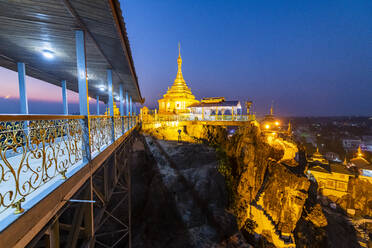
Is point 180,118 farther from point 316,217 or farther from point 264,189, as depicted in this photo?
point 316,217

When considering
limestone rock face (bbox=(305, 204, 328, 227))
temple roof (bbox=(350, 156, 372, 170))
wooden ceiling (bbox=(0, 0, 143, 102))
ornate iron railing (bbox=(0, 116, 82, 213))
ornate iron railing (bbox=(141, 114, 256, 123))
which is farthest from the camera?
temple roof (bbox=(350, 156, 372, 170))

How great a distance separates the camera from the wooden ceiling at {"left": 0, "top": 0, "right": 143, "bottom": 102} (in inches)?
113

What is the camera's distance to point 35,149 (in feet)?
7.47

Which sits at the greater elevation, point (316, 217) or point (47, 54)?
point (47, 54)

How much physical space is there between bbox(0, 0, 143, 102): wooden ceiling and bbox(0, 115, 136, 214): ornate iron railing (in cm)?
223

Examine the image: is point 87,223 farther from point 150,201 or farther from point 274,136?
point 274,136

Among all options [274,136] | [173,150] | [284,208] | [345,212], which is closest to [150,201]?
[173,150]

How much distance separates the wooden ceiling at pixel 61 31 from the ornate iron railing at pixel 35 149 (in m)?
2.23

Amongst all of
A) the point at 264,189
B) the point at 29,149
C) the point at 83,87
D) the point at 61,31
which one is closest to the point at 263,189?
the point at 264,189

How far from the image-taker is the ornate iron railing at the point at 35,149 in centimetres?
162

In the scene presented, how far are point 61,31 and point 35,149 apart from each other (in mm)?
3281

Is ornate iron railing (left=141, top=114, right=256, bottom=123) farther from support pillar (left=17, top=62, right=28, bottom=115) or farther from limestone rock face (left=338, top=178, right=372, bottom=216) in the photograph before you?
limestone rock face (left=338, top=178, right=372, bottom=216)

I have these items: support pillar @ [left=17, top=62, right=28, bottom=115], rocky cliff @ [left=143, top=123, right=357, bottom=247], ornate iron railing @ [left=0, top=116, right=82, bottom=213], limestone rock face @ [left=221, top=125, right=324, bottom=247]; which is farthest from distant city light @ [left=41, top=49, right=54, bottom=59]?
limestone rock face @ [left=221, top=125, right=324, bottom=247]

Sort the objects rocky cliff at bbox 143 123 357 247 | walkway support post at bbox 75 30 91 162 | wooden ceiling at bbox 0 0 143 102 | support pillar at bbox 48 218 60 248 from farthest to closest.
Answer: rocky cliff at bbox 143 123 357 247
walkway support post at bbox 75 30 91 162
wooden ceiling at bbox 0 0 143 102
support pillar at bbox 48 218 60 248
